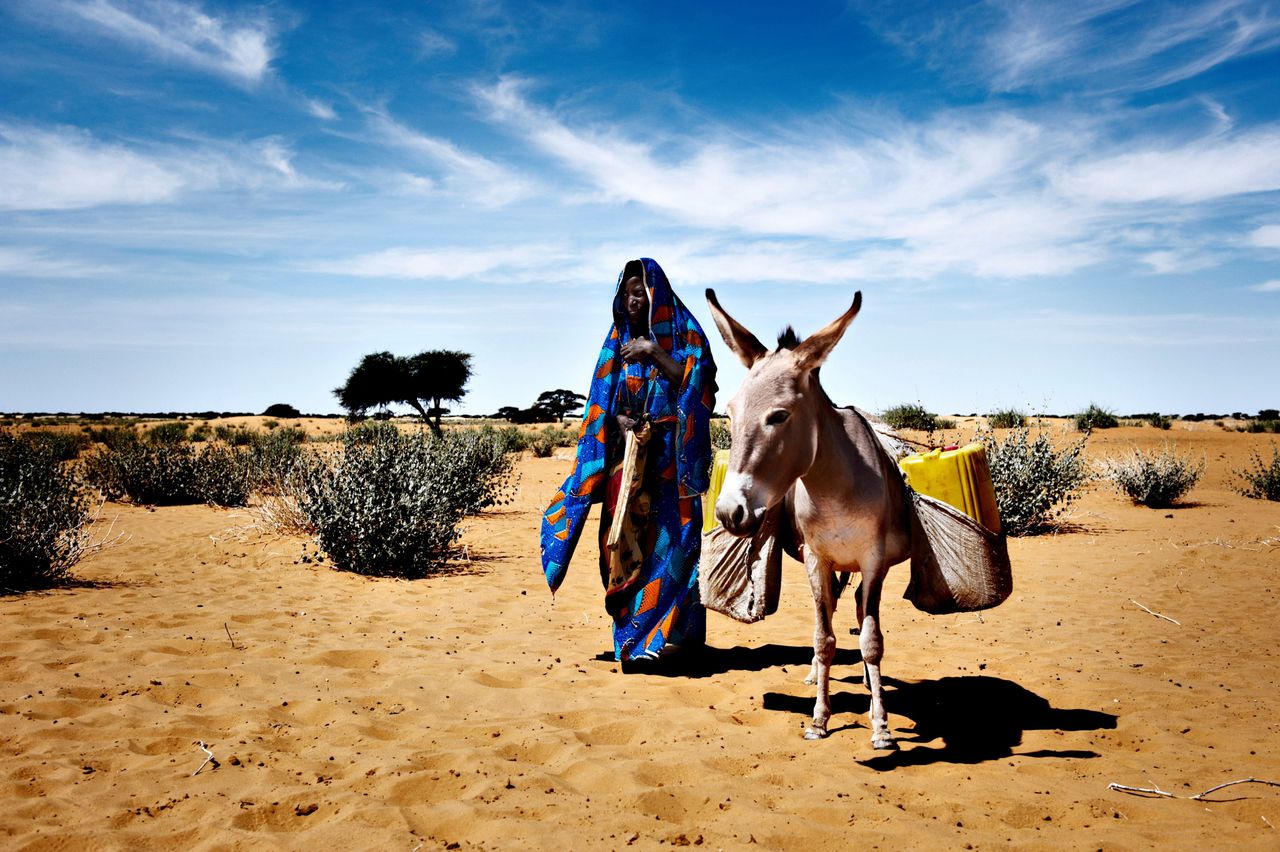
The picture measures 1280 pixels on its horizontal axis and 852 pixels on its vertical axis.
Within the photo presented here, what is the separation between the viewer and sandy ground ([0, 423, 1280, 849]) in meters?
A: 3.30

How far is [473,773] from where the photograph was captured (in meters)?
3.77

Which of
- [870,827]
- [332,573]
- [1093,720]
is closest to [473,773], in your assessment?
[870,827]

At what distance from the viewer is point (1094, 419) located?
29.0 meters

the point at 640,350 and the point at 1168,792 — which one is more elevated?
the point at 640,350

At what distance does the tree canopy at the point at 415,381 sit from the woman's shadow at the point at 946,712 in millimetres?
30587

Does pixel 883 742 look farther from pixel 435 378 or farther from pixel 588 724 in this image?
pixel 435 378

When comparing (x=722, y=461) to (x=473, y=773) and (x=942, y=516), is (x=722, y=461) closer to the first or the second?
(x=942, y=516)

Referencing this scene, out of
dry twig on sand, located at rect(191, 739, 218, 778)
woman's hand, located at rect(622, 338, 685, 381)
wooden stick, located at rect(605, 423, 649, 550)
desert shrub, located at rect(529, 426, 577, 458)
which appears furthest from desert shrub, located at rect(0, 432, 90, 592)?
desert shrub, located at rect(529, 426, 577, 458)

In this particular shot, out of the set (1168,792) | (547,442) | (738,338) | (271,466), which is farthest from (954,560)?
(547,442)

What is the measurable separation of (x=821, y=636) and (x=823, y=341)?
1.70m

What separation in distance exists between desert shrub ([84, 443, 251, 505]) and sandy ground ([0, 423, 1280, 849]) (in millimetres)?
7660

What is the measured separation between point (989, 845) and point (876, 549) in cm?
138

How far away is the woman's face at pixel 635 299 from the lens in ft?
19.0

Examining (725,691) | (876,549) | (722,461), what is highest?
(722,461)
